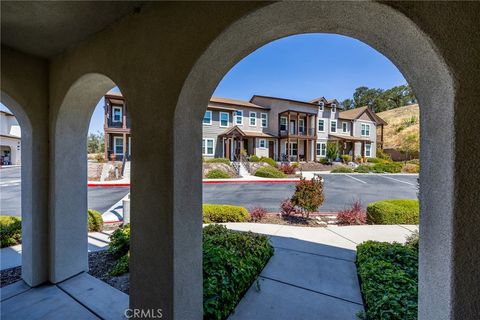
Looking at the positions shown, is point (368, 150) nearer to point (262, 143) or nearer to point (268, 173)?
point (262, 143)

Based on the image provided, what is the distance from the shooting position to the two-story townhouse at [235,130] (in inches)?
923

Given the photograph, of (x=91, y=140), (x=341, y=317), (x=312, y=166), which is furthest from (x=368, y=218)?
(x=91, y=140)

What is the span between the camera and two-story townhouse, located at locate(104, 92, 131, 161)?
2053 cm

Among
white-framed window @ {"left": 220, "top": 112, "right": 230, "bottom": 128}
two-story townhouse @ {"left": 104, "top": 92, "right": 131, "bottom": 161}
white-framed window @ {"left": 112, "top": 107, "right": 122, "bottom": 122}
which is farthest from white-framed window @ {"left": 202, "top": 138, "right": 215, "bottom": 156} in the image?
white-framed window @ {"left": 112, "top": 107, "right": 122, "bottom": 122}

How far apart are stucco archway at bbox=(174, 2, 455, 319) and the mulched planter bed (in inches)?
97.7

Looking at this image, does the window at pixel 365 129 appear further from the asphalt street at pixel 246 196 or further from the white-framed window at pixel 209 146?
the white-framed window at pixel 209 146

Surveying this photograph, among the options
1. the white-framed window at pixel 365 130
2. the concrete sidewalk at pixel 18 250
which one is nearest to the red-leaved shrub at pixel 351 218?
the concrete sidewalk at pixel 18 250

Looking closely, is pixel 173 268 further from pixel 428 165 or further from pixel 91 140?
pixel 91 140

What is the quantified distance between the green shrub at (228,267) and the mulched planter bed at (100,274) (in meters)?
1.39

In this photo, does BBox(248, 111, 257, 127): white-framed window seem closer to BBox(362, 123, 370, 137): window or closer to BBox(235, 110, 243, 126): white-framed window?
BBox(235, 110, 243, 126): white-framed window

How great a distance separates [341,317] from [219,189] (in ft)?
36.8

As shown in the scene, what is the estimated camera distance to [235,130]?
23328 millimetres

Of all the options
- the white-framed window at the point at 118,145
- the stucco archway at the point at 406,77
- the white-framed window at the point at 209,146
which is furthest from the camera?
the white-framed window at the point at 209,146

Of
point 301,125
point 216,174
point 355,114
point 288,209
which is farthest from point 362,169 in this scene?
point 288,209
